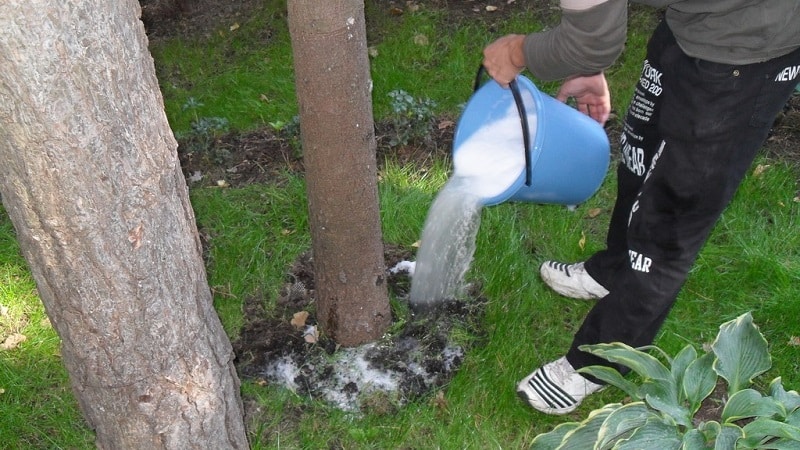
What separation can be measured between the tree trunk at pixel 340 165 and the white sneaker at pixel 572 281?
0.71m

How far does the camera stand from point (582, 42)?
2049 mm

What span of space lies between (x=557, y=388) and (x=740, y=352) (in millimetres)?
669

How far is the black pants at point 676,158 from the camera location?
2.14 m

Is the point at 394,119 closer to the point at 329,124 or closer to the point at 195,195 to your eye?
the point at 195,195

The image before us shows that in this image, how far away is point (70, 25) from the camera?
142cm

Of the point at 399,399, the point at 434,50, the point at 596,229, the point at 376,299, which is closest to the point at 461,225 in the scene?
the point at 376,299

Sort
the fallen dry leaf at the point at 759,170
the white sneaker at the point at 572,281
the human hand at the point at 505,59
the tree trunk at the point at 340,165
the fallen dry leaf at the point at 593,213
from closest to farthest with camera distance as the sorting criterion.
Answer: the tree trunk at the point at 340,165
the human hand at the point at 505,59
the white sneaker at the point at 572,281
the fallen dry leaf at the point at 593,213
the fallen dry leaf at the point at 759,170

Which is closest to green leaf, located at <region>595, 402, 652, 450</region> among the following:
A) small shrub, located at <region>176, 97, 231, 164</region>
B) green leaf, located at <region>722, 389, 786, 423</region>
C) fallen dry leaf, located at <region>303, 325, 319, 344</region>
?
green leaf, located at <region>722, 389, 786, 423</region>

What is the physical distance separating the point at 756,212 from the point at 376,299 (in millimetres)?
1869

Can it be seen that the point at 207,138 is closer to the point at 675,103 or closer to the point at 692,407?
the point at 675,103

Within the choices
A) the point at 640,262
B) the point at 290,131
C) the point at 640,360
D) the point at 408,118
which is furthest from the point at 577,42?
the point at 290,131

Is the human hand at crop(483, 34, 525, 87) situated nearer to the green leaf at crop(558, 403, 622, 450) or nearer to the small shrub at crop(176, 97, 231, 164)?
the green leaf at crop(558, 403, 622, 450)

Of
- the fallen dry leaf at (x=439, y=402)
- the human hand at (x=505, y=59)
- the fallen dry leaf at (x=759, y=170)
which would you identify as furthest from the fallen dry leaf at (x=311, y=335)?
the fallen dry leaf at (x=759, y=170)

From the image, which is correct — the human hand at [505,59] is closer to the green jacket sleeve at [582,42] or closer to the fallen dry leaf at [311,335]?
the green jacket sleeve at [582,42]
